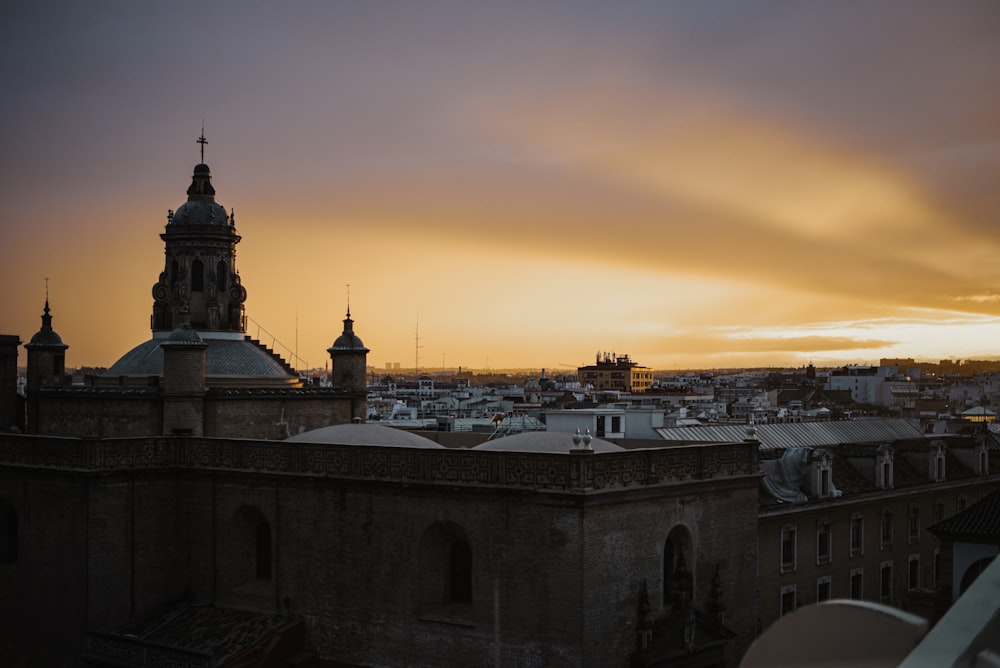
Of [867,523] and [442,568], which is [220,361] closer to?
[442,568]

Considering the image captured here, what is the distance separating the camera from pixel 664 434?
4447cm

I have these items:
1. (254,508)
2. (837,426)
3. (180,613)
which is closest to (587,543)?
(254,508)

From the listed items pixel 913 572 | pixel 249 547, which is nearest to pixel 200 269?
pixel 249 547

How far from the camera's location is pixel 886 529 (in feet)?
138

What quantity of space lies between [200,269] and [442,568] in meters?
18.1

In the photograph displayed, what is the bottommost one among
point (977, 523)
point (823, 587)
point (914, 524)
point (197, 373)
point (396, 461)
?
point (823, 587)

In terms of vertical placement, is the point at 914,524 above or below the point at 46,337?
below

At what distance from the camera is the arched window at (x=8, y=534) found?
32281mm

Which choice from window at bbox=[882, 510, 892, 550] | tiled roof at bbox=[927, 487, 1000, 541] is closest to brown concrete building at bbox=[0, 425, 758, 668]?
tiled roof at bbox=[927, 487, 1000, 541]

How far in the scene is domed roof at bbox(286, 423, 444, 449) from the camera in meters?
29.4

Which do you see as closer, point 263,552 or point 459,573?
point 459,573

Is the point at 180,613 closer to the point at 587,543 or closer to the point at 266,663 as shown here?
the point at 266,663

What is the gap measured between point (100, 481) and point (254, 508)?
4125 millimetres

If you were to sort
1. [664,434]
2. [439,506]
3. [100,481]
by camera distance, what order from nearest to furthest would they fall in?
[439,506]
[100,481]
[664,434]
